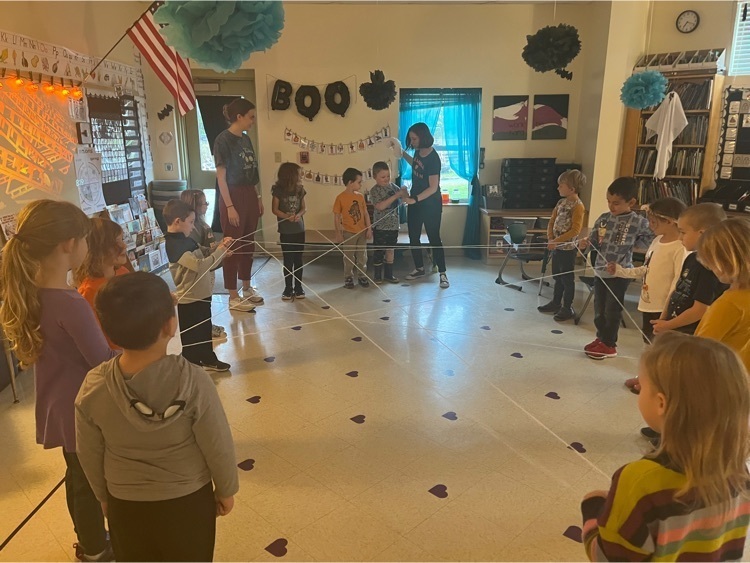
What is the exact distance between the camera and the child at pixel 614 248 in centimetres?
352

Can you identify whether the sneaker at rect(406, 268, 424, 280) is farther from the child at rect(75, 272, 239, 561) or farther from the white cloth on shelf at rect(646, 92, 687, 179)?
the child at rect(75, 272, 239, 561)

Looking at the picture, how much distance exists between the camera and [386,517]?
82.5 inches

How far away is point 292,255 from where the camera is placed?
4.82 metres

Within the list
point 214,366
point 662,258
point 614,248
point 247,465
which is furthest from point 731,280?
point 214,366

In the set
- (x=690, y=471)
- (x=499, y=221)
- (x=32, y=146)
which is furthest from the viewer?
(x=499, y=221)

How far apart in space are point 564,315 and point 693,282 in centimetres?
197

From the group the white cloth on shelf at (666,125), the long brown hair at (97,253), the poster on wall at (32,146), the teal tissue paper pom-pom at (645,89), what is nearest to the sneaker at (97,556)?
the long brown hair at (97,253)

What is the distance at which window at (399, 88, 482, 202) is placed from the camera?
6.21 meters

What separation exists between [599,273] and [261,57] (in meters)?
4.45

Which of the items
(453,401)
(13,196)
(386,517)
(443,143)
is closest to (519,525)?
(386,517)

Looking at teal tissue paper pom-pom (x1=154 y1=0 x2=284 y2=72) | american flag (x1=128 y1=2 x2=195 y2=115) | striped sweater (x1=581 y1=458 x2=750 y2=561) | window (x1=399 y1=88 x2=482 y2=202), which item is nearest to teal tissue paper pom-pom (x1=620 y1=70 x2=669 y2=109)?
window (x1=399 y1=88 x2=482 y2=202)

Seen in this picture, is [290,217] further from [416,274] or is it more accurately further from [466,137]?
[466,137]

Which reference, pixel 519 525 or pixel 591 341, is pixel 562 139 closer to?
pixel 591 341

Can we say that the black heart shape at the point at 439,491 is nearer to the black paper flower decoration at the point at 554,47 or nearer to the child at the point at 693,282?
the child at the point at 693,282
